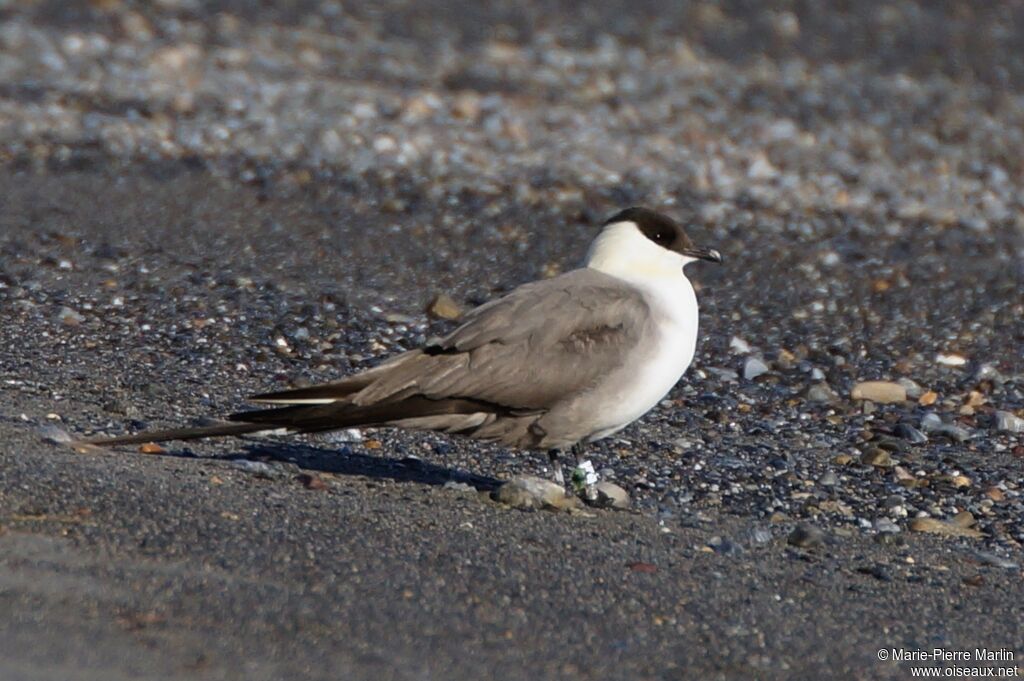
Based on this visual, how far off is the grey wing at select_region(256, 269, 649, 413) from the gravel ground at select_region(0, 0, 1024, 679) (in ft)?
1.10

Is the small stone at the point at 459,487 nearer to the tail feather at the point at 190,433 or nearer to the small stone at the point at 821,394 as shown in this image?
the tail feather at the point at 190,433

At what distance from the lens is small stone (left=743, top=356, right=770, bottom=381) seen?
7066 millimetres

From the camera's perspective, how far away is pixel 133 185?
31.4 ft

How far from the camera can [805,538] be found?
193 inches

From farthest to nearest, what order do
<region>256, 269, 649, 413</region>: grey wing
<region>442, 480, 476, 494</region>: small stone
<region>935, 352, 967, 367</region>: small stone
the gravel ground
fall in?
1. <region>935, 352, 967, 367</region>: small stone
2. <region>442, 480, 476, 494</region>: small stone
3. <region>256, 269, 649, 413</region>: grey wing
4. the gravel ground

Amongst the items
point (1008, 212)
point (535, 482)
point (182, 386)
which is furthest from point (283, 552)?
point (1008, 212)

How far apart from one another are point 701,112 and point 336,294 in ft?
19.4

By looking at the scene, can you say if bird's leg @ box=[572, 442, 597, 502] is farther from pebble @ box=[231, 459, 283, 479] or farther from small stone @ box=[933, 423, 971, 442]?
small stone @ box=[933, 423, 971, 442]

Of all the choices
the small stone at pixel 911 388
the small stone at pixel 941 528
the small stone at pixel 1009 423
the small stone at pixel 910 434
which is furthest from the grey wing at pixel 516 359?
the small stone at pixel 911 388

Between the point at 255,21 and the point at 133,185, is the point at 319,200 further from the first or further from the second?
the point at 255,21

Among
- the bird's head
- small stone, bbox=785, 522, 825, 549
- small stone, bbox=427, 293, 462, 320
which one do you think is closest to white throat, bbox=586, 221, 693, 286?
the bird's head

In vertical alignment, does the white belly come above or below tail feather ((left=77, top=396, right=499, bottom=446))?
above

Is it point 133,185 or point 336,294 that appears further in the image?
point 133,185

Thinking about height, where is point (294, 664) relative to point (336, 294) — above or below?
above
